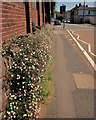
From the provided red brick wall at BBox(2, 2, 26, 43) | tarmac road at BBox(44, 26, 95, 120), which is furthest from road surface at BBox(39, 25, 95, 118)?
red brick wall at BBox(2, 2, 26, 43)

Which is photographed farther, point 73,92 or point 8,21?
point 73,92

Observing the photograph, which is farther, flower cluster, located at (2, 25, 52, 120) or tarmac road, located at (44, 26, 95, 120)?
tarmac road, located at (44, 26, 95, 120)

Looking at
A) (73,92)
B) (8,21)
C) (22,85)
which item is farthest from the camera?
(73,92)

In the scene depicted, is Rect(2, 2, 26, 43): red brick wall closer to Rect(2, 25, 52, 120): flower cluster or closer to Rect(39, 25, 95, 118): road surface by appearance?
Rect(2, 25, 52, 120): flower cluster

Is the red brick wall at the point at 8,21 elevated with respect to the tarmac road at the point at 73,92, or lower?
elevated

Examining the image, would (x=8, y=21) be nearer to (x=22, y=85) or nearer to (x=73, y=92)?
(x=22, y=85)

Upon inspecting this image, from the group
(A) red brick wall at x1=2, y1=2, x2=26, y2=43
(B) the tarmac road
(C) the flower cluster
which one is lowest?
(B) the tarmac road

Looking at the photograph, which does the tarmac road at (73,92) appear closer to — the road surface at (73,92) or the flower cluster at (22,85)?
the road surface at (73,92)

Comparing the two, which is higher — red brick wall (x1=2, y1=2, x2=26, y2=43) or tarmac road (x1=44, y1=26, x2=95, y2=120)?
red brick wall (x1=2, y1=2, x2=26, y2=43)

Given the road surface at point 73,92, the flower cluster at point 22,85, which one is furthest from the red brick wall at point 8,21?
the road surface at point 73,92

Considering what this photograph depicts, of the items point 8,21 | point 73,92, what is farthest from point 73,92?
point 8,21

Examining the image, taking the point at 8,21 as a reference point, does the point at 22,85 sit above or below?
below

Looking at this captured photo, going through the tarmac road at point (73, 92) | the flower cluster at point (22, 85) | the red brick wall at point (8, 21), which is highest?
the red brick wall at point (8, 21)

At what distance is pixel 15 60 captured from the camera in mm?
4672
